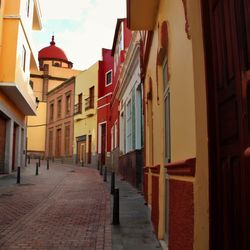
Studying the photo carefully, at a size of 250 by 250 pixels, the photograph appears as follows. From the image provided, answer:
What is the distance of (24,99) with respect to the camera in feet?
63.2

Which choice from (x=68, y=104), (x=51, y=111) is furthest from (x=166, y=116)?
(x=51, y=111)

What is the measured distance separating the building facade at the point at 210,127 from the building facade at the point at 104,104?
22.3 metres

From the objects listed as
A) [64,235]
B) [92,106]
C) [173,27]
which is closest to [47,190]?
[64,235]

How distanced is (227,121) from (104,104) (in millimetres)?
25738

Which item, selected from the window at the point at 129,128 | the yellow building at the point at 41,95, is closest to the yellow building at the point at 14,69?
the window at the point at 129,128

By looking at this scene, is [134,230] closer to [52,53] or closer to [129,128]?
[129,128]

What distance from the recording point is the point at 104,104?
2827cm

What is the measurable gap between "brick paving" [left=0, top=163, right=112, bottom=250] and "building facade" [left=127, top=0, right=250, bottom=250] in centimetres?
244

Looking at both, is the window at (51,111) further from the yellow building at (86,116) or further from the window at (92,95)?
the window at (92,95)

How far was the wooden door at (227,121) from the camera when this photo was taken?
2322mm

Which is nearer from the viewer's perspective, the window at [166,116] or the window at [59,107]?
the window at [166,116]

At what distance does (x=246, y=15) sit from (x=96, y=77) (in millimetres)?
28966

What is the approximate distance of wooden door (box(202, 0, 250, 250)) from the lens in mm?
2322

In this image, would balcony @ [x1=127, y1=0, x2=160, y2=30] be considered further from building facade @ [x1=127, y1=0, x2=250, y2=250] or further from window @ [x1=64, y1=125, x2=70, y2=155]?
window @ [x1=64, y1=125, x2=70, y2=155]
